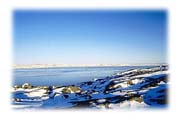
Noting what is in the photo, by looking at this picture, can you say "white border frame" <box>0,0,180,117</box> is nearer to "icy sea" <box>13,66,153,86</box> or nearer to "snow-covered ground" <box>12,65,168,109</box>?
"snow-covered ground" <box>12,65,168,109</box>

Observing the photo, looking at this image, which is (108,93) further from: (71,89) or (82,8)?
(82,8)

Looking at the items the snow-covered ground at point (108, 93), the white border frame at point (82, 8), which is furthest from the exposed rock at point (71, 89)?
the white border frame at point (82, 8)

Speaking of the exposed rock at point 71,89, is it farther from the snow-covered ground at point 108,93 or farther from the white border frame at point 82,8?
the white border frame at point 82,8

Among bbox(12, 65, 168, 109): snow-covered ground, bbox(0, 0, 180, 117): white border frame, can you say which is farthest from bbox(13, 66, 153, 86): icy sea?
bbox(0, 0, 180, 117): white border frame

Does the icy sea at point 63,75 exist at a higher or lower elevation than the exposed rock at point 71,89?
higher

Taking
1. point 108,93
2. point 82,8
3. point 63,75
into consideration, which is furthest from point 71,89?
point 82,8
